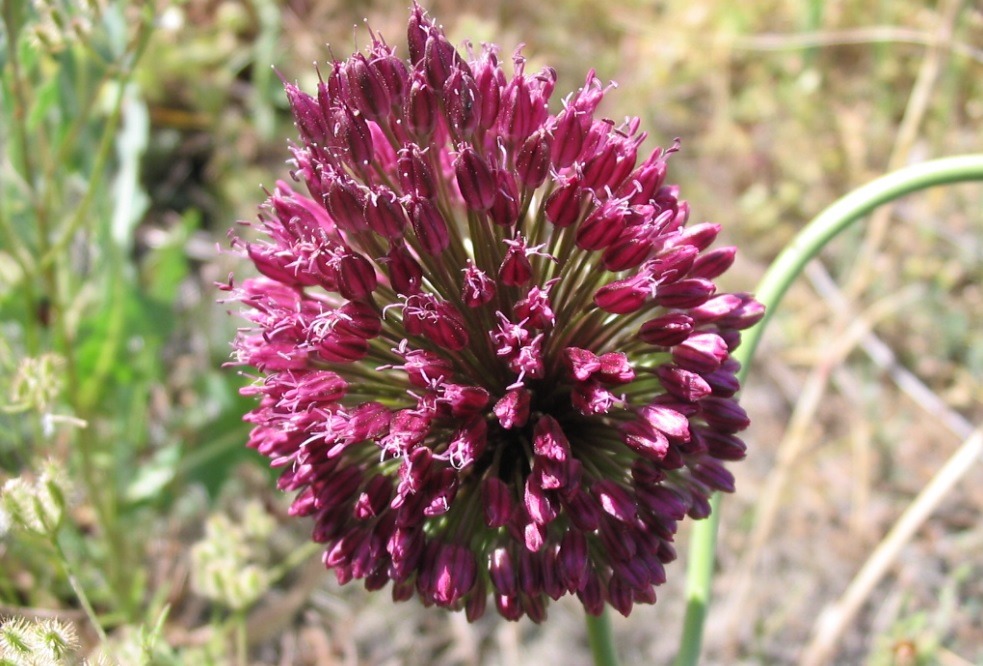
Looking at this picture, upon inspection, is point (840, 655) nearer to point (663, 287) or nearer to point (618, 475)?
point (618, 475)

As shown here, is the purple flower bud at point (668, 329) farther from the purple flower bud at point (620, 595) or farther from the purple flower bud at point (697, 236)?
the purple flower bud at point (620, 595)

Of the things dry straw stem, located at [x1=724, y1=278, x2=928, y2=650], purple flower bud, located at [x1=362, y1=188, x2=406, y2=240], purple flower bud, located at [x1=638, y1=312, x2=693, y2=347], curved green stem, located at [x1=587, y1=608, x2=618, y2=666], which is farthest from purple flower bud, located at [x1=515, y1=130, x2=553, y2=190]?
dry straw stem, located at [x1=724, y1=278, x2=928, y2=650]

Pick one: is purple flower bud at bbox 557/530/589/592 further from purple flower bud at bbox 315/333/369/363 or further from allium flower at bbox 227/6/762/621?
purple flower bud at bbox 315/333/369/363

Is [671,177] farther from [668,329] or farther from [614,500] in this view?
[614,500]

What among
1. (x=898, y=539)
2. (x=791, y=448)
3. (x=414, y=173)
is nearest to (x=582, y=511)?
(x=414, y=173)

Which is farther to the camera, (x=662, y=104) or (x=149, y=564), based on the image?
(x=662, y=104)

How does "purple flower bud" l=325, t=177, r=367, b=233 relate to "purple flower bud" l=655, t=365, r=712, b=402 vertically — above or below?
above

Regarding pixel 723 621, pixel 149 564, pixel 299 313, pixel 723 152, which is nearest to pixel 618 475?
pixel 299 313
